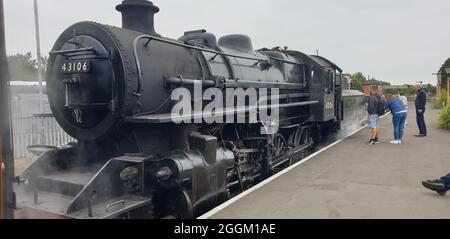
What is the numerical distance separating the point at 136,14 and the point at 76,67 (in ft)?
4.17

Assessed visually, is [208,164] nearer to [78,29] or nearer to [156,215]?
[156,215]

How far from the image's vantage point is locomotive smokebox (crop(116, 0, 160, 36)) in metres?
5.44

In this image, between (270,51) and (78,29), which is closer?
(78,29)

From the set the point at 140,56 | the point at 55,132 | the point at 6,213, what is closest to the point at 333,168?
the point at 140,56

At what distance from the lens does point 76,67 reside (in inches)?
187

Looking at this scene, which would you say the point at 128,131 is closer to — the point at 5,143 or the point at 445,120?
the point at 5,143

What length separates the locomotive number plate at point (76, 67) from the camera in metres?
4.64

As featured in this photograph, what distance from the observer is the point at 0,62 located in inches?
111

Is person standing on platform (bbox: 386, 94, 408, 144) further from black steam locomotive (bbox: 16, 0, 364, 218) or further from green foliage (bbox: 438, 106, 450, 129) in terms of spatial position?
black steam locomotive (bbox: 16, 0, 364, 218)

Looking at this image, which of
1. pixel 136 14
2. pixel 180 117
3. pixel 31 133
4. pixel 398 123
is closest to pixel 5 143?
pixel 180 117

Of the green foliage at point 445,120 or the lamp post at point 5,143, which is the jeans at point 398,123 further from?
the lamp post at point 5,143

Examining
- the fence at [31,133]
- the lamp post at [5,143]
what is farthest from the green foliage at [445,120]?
the lamp post at [5,143]

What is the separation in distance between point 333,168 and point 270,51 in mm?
3689

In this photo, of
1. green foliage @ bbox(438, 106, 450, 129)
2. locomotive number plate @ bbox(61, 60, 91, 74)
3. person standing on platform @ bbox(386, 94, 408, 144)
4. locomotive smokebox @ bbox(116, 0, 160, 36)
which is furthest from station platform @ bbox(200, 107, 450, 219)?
green foliage @ bbox(438, 106, 450, 129)
